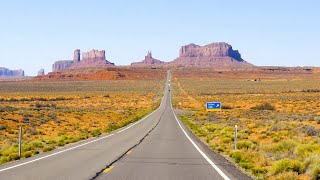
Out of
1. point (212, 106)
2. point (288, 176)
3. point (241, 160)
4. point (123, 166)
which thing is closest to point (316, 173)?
point (288, 176)

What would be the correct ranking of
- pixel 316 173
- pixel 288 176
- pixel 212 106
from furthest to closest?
pixel 212 106, pixel 288 176, pixel 316 173

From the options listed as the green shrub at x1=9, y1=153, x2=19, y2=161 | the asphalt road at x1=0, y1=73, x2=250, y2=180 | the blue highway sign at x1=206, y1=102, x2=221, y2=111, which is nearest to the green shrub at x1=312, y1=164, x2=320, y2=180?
the asphalt road at x1=0, y1=73, x2=250, y2=180

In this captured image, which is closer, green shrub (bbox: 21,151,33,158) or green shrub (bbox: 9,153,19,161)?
green shrub (bbox: 9,153,19,161)

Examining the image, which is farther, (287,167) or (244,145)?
(244,145)

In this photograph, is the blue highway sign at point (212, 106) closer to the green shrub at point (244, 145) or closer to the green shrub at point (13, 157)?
the green shrub at point (244, 145)

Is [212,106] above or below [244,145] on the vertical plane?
above

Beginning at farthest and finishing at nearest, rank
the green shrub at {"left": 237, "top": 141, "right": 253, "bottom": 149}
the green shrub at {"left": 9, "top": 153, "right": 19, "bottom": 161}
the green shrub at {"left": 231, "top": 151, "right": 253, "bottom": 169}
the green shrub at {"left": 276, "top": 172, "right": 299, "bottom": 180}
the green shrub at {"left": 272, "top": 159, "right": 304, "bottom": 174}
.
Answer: the green shrub at {"left": 237, "top": 141, "right": 253, "bottom": 149} < the green shrub at {"left": 9, "top": 153, "right": 19, "bottom": 161} < the green shrub at {"left": 231, "top": 151, "right": 253, "bottom": 169} < the green shrub at {"left": 272, "top": 159, "right": 304, "bottom": 174} < the green shrub at {"left": 276, "top": 172, "right": 299, "bottom": 180}

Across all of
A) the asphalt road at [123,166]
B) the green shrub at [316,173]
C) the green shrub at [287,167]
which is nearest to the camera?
the green shrub at [316,173]

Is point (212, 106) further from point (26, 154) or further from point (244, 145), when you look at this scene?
point (26, 154)

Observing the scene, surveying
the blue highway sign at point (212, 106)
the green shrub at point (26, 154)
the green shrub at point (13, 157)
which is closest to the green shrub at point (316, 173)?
the green shrub at point (13, 157)

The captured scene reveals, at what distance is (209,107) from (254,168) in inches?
1111

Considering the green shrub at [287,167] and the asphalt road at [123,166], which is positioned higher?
the green shrub at [287,167]

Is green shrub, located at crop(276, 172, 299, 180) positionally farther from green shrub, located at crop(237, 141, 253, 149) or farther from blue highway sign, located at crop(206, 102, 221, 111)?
blue highway sign, located at crop(206, 102, 221, 111)

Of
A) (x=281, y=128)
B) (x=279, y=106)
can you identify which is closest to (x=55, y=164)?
(x=281, y=128)
